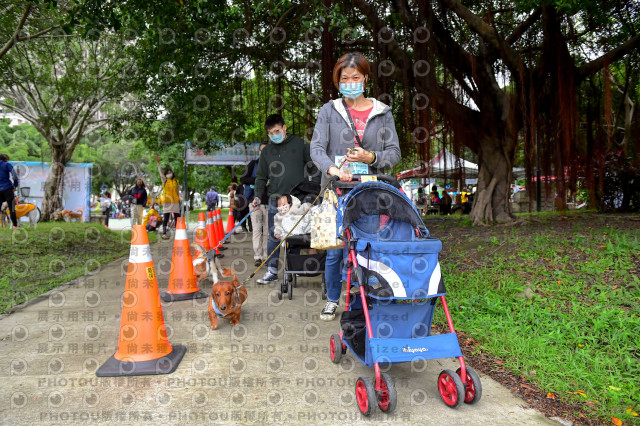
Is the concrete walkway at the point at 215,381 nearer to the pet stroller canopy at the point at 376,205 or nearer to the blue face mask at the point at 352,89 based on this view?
the pet stroller canopy at the point at 376,205

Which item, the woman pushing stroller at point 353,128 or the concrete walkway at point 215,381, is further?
the woman pushing stroller at point 353,128

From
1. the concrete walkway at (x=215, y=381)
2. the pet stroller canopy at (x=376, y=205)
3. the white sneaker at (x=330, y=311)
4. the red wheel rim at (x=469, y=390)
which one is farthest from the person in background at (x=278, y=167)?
the red wheel rim at (x=469, y=390)

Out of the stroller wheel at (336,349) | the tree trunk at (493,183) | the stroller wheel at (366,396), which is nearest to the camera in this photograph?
the stroller wheel at (366,396)

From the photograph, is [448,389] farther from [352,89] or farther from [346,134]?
[352,89]

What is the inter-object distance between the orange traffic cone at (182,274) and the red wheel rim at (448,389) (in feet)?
10.6

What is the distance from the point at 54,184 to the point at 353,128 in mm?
17143

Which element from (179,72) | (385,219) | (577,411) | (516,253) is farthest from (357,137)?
(179,72)

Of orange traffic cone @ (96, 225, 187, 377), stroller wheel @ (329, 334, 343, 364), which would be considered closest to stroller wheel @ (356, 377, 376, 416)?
stroller wheel @ (329, 334, 343, 364)

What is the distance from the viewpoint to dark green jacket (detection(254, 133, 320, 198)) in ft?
18.4

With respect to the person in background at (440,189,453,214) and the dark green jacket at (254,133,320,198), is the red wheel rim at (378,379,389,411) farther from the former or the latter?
the person in background at (440,189,453,214)

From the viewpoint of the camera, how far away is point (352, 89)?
10.9 feet

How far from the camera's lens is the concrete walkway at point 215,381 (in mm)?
2285

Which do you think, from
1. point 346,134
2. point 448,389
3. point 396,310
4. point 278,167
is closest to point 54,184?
point 278,167

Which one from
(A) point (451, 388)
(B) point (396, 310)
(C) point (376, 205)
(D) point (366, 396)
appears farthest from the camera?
(C) point (376, 205)
